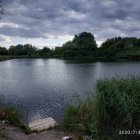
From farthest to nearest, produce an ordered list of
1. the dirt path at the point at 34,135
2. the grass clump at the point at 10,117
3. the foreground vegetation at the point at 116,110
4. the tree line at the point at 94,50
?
A: the tree line at the point at 94,50 < the grass clump at the point at 10,117 < the dirt path at the point at 34,135 < the foreground vegetation at the point at 116,110

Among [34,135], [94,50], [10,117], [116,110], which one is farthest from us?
[94,50]

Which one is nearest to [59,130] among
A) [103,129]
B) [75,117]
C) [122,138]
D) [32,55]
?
[75,117]

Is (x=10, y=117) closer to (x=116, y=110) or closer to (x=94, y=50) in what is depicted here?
(x=116, y=110)

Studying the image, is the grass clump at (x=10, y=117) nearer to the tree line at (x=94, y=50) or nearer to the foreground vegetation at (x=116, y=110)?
the foreground vegetation at (x=116, y=110)

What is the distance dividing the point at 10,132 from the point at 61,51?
4339 inches

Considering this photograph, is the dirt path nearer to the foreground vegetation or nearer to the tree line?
the foreground vegetation

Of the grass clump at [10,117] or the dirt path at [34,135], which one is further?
the grass clump at [10,117]

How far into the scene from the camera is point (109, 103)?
544 cm

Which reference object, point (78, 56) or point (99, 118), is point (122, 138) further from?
point (78, 56)

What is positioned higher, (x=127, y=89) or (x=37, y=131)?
(x=127, y=89)

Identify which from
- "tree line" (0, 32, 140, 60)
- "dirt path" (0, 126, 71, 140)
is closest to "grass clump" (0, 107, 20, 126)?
"dirt path" (0, 126, 71, 140)

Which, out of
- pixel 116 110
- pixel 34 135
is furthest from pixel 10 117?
pixel 116 110

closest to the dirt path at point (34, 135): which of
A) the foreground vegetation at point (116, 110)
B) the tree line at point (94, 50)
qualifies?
the foreground vegetation at point (116, 110)

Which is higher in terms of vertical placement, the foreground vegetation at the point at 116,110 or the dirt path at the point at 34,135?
the foreground vegetation at the point at 116,110
